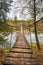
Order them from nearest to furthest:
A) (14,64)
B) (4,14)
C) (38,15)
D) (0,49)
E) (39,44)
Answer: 1. (14,64)
2. (4,14)
3. (0,49)
4. (38,15)
5. (39,44)

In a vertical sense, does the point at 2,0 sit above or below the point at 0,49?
above

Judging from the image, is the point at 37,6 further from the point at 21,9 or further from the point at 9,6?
the point at 9,6

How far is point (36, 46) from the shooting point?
14555 mm

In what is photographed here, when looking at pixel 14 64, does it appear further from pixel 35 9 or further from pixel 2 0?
pixel 35 9

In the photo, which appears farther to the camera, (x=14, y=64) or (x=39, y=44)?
(x=39, y=44)

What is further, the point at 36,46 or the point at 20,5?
the point at 36,46

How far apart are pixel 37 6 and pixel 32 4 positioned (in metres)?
0.54

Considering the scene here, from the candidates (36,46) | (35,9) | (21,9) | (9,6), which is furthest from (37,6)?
(36,46)

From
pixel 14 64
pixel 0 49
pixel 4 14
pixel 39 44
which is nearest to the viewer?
pixel 14 64

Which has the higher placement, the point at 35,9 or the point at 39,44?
the point at 35,9

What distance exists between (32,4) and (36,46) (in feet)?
12.4

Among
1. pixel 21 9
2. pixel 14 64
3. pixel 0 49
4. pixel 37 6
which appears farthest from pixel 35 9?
pixel 14 64

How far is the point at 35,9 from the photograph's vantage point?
12.5 m

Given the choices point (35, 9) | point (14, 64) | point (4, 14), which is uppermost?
point (35, 9)
